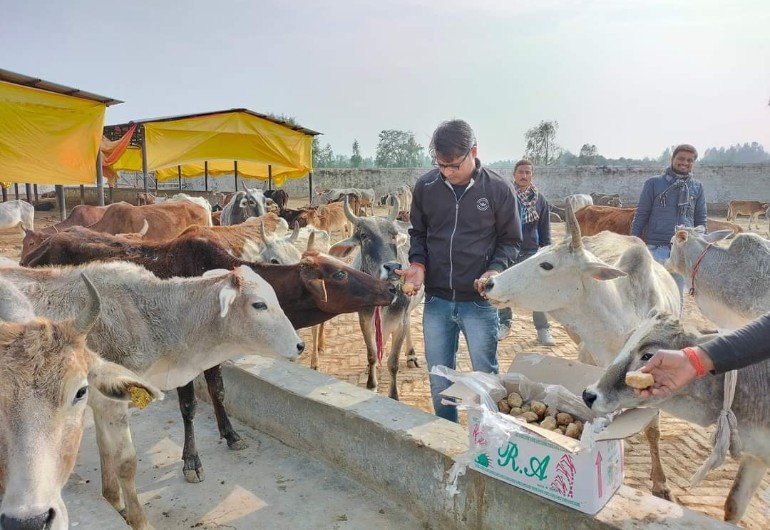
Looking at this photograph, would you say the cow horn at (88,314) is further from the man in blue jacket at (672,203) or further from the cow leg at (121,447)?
the man in blue jacket at (672,203)

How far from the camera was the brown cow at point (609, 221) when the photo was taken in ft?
36.0

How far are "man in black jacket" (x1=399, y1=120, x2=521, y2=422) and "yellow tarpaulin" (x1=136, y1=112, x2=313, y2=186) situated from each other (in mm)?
10435

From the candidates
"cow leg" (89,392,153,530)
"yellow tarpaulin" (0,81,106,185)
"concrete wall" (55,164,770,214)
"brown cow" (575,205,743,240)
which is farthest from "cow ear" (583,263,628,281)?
"concrete wall" (55,164,770,214)

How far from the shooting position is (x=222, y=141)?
13.3 meters

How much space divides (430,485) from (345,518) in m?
0.60

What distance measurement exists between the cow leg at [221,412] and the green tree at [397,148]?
68.1 metres

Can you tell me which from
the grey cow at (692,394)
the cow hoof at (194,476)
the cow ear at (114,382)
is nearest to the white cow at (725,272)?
the grey cow at (692,394)

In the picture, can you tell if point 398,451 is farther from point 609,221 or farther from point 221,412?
point 609,221

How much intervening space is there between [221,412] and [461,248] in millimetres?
2396

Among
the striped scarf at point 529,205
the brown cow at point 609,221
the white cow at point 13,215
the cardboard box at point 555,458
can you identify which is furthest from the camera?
the white cow at point 13,215

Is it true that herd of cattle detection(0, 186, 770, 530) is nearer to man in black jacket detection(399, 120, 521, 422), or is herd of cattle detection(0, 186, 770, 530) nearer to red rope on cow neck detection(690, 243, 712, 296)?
red rope on cow neck detection(690, 243, 712, 296)

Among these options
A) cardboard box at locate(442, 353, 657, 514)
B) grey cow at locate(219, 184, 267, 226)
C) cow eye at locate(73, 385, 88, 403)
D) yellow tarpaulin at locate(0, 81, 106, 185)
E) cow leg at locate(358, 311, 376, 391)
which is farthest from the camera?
grey cow at locate(219, 184, 267, 226)

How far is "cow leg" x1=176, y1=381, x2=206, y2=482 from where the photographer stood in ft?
12.9

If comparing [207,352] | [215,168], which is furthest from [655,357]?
[215,168]
